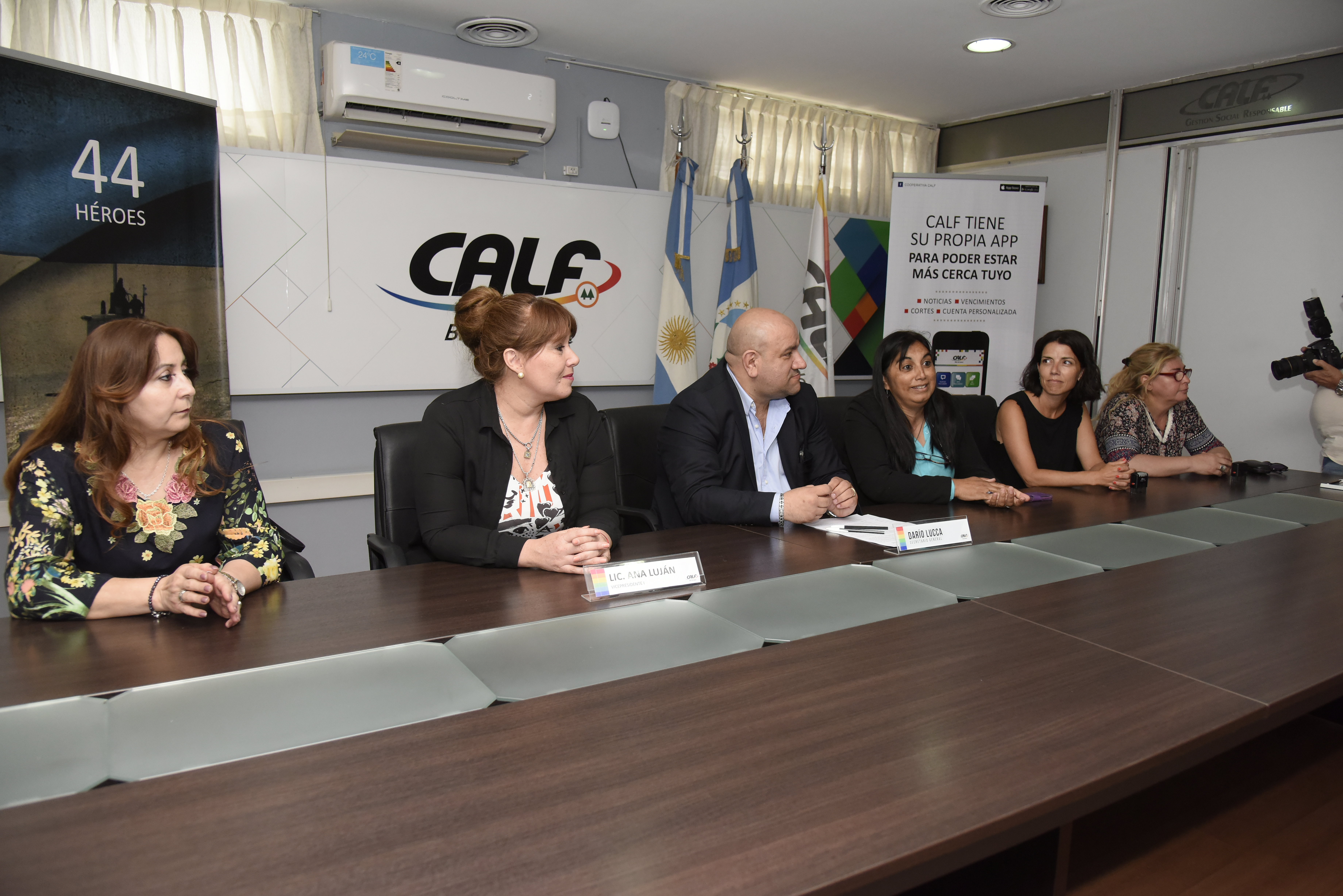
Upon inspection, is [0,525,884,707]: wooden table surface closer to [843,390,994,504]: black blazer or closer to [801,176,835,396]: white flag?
[843,390,994,504]: black blazer

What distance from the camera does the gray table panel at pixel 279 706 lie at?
39.3 inches

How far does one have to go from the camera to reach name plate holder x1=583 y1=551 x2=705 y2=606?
1555 millimetres

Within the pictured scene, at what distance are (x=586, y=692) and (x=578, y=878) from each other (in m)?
0.40

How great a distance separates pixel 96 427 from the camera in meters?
1.57

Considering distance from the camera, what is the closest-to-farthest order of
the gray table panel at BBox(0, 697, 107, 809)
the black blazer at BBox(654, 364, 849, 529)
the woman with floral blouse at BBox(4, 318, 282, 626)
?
the gray table panel at BBox(0, 697, 107, 809) < the woman with floral blouse at BBox(4, 318, 282, 626) < the black blazer at BBox(654, 364, 849, 529)

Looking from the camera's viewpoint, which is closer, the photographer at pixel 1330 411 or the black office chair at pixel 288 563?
the black office chair at pixel 288 563

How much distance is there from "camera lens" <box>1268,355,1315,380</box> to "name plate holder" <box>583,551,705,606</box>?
295 cm

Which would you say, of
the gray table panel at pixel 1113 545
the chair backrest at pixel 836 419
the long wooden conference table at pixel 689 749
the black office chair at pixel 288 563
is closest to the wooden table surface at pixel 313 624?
the long wooden conference table at pixel 689 749

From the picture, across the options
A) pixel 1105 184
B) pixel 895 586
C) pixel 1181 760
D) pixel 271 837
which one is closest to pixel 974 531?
pixel 895 586

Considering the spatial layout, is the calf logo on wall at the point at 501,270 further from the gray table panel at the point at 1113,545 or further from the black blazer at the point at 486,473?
the gray table panel at the point at 1113,545

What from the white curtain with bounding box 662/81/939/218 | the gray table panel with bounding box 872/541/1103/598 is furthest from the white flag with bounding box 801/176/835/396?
the gray table panel with bounding box 872/541/1103/598

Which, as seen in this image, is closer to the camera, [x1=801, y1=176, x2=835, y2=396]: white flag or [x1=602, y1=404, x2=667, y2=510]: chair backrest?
[x1=602, y1=404, x2=667, y2=510]: chair backrest

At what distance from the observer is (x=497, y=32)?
3807mm

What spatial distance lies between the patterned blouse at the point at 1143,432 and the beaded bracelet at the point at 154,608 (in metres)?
2.97
